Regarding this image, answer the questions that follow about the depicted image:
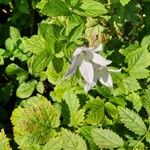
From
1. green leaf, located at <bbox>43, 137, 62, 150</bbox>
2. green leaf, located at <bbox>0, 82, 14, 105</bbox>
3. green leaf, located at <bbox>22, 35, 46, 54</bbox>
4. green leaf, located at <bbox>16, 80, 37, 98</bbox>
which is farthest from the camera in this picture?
green leaf, located at <bbox>0, 82, 14, 105</bbox>

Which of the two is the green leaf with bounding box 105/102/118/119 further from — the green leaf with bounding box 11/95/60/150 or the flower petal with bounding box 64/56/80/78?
the flower petal with bounding box 64/56/80/78

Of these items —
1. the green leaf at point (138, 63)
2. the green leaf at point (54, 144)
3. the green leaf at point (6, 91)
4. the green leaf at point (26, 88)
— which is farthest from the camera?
the green leaf at point (6, 91)

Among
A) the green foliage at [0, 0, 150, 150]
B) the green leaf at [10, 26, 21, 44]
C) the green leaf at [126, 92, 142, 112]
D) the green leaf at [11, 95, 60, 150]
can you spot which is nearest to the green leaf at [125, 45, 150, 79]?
the green foliage at [0, 0, 150, 150]

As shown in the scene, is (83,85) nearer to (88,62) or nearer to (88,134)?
(88,134)

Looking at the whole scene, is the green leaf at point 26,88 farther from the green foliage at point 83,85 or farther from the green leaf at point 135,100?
the green leaf at point 135,100

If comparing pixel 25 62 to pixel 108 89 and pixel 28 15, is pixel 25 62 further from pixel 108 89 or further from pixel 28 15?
pixel 108 89

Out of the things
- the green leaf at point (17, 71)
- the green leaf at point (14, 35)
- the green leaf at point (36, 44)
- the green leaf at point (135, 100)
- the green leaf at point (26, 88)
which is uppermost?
the green leaf at point (36, 44)

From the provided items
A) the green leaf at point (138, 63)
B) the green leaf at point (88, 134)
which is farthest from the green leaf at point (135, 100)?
the green leaf at point (88, 134)

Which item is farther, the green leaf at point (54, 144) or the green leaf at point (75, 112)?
the green leaf at point (75, 112)

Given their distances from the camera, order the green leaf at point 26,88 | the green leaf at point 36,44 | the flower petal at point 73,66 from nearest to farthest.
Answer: the flower petal at point 73,66
the green leaf at point 36,44
the green leaf at point 26,88

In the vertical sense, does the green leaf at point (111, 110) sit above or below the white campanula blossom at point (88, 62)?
below
